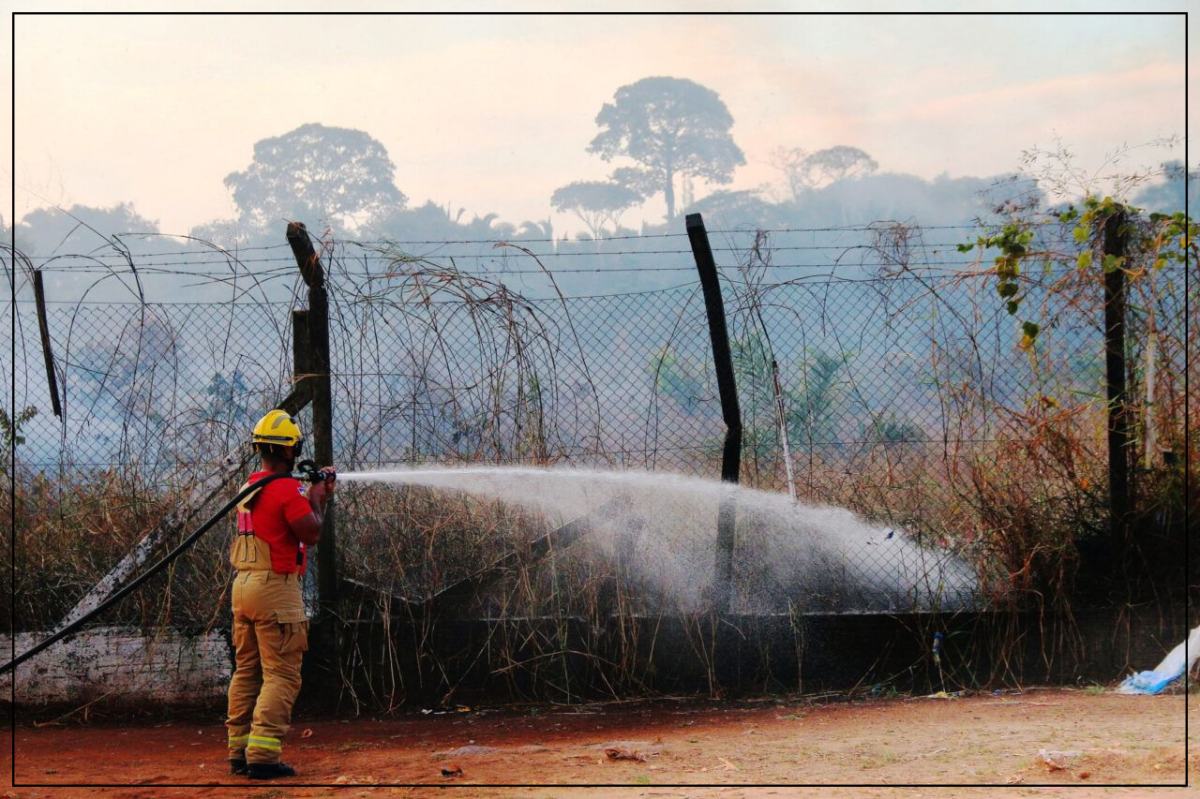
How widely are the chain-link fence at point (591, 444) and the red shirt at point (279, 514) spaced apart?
1.37m

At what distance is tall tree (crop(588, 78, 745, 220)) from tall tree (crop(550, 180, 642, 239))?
0.72 meters

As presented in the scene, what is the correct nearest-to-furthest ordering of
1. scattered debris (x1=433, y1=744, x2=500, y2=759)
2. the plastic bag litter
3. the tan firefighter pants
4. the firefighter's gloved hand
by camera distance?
1. the tan firefighter pants
2. the firefighter's gloved hand
3. scattered debris (x1=433, y1=744, x2=500, y2=759)
4. the plastic bag litter

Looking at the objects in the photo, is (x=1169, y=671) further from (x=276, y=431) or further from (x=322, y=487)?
(x=276, y=431)

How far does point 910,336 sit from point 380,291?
3.58 metres

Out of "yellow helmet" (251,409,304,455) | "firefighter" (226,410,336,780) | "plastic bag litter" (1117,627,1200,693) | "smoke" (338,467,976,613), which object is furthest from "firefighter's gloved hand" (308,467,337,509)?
"plastic bag litter" (1117,627,1200,693)

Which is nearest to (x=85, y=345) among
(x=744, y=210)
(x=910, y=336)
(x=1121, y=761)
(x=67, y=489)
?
(x=67, y=489)

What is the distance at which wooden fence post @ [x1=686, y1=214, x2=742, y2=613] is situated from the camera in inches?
265

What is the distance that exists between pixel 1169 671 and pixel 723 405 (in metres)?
2.90

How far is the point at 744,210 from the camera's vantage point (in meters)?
59.0

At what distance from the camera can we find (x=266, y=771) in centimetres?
527

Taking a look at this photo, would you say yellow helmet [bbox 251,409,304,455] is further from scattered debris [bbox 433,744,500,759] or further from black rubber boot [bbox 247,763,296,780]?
scattered debris [bbox 433,744,500,759]

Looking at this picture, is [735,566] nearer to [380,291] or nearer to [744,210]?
[380,291]

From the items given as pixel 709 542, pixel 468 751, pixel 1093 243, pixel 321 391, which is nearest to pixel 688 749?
pixel 468 751

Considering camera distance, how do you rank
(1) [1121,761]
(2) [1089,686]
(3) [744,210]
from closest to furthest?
(1) [1121,761], (2) [1089,686], (3) [744,210]
